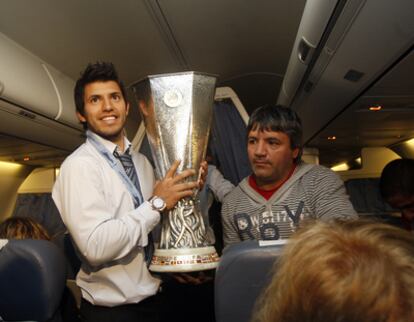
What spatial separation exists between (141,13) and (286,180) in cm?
147

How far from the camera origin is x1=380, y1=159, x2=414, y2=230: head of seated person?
3.01 metres

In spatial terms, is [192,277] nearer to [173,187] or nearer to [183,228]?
[183,228]

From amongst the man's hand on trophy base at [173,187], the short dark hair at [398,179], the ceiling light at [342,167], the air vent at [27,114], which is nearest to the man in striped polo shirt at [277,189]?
the man's hand on trophy base at [173,187]

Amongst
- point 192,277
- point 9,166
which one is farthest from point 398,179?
point 9,166

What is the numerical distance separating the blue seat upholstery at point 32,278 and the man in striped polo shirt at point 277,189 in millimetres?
795

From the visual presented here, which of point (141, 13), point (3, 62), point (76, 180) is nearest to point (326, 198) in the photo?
point (76, 180)

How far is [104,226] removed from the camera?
57.2 inches

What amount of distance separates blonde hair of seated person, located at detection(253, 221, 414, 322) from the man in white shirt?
82cm

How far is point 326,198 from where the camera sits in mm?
1760

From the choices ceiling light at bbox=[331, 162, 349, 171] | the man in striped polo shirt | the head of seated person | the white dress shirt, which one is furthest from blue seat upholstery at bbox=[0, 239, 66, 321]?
ceiling light at bbox=[331, 162, 349, 171]

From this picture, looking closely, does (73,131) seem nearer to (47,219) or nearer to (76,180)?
(47,219)

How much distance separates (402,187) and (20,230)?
2.68 meters

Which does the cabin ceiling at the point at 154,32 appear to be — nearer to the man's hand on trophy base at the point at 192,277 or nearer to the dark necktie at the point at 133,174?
the dark necktie at the point at 133,174

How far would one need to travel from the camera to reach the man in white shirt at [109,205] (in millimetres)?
1481
